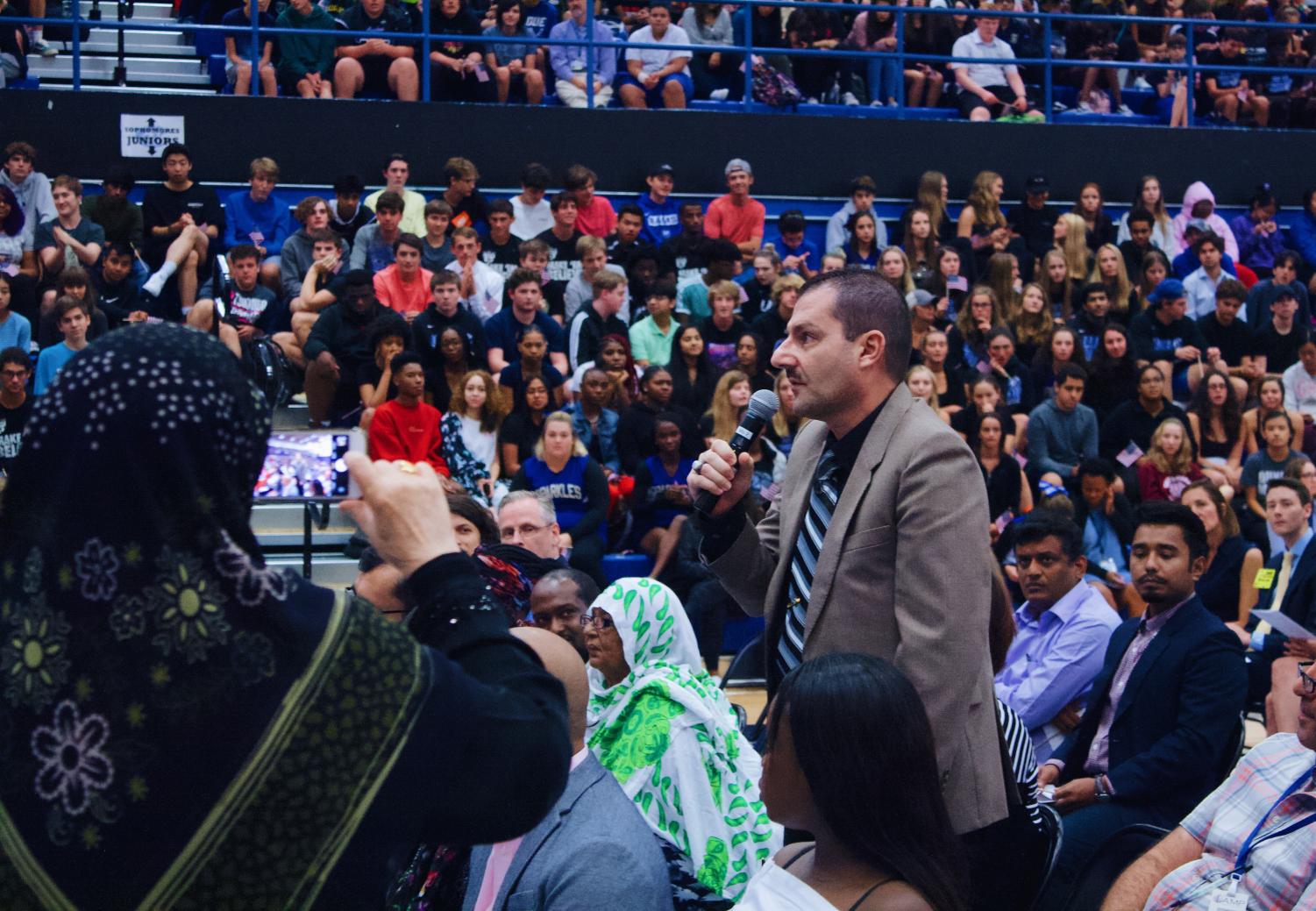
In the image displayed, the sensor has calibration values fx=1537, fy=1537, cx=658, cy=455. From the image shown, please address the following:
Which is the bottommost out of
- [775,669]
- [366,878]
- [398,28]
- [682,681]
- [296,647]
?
[682,681]

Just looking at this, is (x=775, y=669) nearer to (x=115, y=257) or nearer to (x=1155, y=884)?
(x=1155, y=884)

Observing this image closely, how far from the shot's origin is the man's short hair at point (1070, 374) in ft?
31.5

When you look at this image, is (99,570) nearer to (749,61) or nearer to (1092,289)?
(1092,289)

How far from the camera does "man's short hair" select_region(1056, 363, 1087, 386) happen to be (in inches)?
378

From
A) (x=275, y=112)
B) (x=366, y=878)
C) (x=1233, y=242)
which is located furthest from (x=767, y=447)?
(x=366, y=878)

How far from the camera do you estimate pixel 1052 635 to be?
5.03 metres

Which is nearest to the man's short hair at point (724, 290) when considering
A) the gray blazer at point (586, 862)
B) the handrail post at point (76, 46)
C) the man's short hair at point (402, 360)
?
the man's short hair at point (402, 360)

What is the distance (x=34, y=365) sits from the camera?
330 inches

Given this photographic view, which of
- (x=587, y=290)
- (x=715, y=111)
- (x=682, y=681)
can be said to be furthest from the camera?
(x=715, y=111)

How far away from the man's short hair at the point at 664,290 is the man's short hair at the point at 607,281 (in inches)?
8.4

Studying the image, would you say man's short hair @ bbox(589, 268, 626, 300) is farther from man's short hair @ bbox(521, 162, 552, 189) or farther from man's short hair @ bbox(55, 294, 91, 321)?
man's short hair @ bbox(55, 294, 91, 321)

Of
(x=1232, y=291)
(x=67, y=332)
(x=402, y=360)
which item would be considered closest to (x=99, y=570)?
(x=402, y=360)

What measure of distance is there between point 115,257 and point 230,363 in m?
8.47

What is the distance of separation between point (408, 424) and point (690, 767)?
505 centimetres
